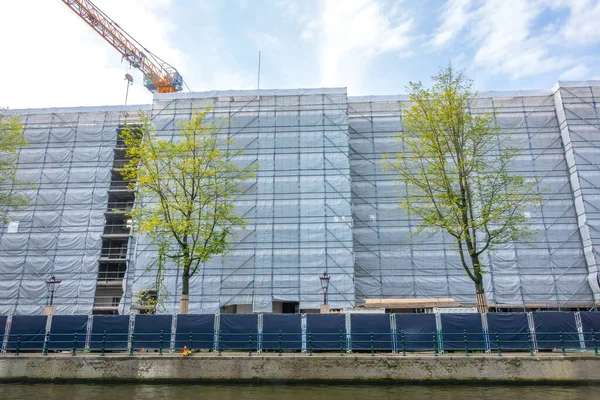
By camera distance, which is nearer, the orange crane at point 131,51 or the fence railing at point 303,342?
the fence railing at point 303,342

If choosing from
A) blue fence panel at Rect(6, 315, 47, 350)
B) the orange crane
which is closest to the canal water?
blue fence panel at Rect(6, 315, 47, 350)

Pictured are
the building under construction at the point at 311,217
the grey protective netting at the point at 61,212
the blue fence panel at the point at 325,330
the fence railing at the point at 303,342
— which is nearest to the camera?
the fence railing at the point at 303,342

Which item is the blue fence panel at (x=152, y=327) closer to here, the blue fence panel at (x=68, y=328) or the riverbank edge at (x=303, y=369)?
the riverbank edge at (x=303, y=369)

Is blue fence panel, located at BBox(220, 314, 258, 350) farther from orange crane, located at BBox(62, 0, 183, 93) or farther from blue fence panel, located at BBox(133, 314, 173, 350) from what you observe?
orange crane, located at BBox(62, 0, 183, 93)

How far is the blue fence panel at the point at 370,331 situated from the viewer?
710 inches

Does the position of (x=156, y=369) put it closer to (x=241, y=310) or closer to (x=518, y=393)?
(x=518, y=393)

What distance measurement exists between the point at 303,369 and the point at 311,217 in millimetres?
16264

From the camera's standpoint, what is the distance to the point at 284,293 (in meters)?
30.0

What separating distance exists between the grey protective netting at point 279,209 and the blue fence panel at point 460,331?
1193 centimetres

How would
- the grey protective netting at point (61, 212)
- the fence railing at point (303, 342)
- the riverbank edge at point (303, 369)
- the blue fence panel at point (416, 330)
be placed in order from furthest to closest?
the grey protective netting at point (61, 212), the blue fence panel at point (416, 330), the fence railing at point (303, 342), the riverbank edge at point (303, 369)

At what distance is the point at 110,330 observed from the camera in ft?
62.6

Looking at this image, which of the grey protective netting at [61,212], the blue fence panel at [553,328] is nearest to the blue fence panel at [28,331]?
the grey protective netting at [61,212]

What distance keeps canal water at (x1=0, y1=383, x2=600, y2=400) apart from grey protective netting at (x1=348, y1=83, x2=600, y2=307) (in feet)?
52.5

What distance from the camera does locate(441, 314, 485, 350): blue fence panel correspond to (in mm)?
17609
